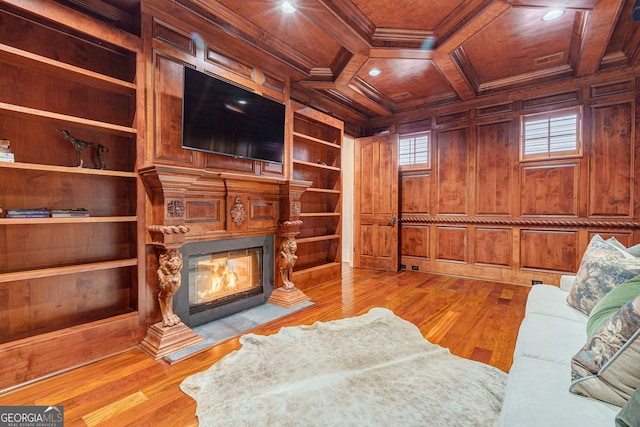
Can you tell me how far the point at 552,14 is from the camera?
8.55ft

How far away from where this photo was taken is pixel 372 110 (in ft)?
16.3

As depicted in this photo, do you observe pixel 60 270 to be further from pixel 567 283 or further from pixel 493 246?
pixel 493 246

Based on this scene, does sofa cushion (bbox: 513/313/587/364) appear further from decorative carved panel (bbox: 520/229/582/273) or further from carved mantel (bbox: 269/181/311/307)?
decorative carved panel (bbox: 520/229/582/273)

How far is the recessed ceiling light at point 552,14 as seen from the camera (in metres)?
2.56

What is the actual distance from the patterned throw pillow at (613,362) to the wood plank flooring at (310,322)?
47.5 inches

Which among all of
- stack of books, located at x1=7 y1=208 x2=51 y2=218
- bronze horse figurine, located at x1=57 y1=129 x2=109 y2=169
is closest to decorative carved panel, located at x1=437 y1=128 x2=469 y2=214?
bronze horse figurine, located at x1=57 y1=129 x2=109 y2=169

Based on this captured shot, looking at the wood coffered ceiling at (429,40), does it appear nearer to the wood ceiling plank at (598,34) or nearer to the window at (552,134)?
the wood ceiling plank at (598,34)

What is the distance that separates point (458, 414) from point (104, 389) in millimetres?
2040

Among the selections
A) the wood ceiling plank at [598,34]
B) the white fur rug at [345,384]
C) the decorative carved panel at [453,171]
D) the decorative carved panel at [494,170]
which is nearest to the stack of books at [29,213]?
the white fur rug at [345,384]

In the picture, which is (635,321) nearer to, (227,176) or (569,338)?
(569,338)

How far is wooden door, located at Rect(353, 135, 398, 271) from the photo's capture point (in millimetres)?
4914

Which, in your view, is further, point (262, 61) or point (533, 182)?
point (533, 182)

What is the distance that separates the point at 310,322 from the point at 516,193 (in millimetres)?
3490

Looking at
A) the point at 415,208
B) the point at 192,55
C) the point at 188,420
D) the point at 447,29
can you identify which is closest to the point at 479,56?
the point at 447,29
